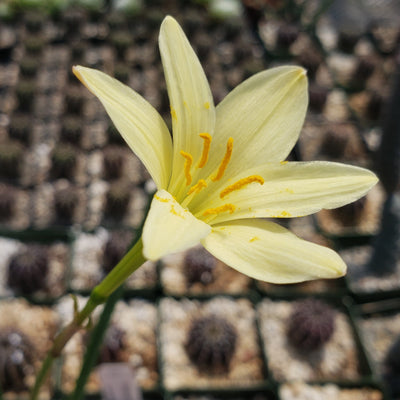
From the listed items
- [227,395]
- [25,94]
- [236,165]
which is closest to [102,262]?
[227,395]

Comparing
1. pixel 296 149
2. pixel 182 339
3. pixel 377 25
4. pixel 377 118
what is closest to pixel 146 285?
pixel 182 339

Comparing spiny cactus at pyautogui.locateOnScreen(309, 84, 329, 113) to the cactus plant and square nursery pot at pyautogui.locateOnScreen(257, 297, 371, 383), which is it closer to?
square nursery pot at pyautogui.locateOnScreen(257, 297, 371, 383)

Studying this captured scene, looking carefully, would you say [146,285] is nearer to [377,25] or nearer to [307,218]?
[307,218]

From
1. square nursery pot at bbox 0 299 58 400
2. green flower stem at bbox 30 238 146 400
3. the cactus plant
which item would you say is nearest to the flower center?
green flower stem at bbox 30 238 146 400

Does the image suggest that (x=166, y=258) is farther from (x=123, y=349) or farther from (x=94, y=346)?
(x=94, y=346)

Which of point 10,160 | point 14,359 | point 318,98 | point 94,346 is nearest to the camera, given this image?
point 94,346

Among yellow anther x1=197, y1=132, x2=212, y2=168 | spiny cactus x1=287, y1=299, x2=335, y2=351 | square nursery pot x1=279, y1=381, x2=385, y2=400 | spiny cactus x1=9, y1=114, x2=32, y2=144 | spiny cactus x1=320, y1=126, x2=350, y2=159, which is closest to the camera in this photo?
yellow anther x1=197, y1=132, x2=212, y2=168

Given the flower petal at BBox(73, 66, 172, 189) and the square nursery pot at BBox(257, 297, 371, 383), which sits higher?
the flower petal at BBox(73, 66, 172, 189)
